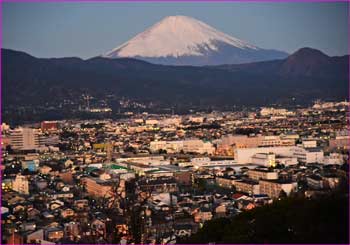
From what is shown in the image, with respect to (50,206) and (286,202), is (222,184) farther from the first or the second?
(286,202)

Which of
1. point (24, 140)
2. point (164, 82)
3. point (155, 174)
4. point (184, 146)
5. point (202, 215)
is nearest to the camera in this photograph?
point (202, 215)

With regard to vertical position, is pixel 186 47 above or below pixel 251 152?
above

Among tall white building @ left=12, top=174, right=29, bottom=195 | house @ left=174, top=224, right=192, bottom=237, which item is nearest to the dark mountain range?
tall white building @ left=12, top=174, right=29, bottom=195

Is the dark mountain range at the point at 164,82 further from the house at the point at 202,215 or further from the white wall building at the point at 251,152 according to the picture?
the house at the point at 202,215

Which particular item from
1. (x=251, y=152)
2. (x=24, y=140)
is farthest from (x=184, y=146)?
(x=24, y=140)

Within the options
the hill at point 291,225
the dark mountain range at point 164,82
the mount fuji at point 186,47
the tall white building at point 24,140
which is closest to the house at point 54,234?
the hill at point 291,225

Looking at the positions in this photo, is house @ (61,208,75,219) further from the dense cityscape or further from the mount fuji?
the mount fuji

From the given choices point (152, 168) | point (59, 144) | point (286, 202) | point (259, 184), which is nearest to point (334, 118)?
point (59, 144)

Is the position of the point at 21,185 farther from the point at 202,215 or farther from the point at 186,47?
the point at 186,47
